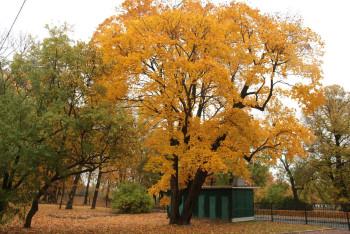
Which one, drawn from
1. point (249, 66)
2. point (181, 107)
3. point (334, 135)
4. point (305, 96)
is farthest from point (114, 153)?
point (334, 135)

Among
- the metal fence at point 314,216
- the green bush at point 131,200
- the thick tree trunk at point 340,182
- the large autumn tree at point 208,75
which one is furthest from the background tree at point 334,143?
the green bush at point 131,200

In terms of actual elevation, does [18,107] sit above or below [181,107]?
below

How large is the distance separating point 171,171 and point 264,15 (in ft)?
31.9

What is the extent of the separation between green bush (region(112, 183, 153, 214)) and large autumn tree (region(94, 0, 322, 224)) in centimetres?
1643

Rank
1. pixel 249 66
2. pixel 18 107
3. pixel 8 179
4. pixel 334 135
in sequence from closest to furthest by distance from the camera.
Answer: pixel 18 107 → pixel 8 179 → pixel 249 66 → pixel 334 135

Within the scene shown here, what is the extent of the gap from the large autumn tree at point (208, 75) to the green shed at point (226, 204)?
663 centimetres

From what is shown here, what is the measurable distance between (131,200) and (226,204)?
1241 centimetres

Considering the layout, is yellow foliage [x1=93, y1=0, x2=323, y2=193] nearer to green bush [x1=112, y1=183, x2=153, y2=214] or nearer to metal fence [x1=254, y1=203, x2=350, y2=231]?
metal fence [x1=254, y1=203, x2=350, y2=231]

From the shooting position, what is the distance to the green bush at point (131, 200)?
34.6m

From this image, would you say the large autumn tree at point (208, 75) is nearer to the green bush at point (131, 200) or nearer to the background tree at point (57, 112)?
the background tree at point (57, 112)

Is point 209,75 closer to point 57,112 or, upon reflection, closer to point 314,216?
point 57,112

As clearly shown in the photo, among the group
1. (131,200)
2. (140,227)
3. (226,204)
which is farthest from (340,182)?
(140,227)

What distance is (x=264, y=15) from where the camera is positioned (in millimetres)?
18312

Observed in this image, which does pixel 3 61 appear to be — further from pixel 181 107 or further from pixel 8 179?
pixel 181 107
